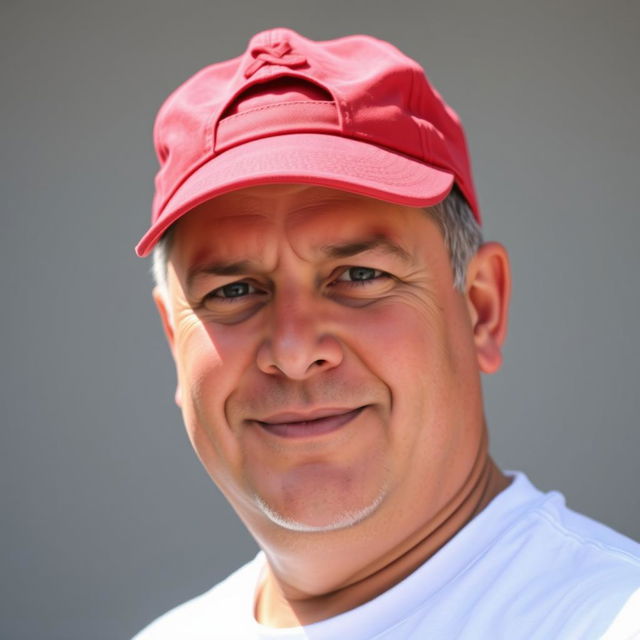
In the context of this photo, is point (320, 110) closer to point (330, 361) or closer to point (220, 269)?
point (220, 269)

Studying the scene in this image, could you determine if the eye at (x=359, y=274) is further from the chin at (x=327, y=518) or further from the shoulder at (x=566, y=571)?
the shoulder at (x=566, y=571)

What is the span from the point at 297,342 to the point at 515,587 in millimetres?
553

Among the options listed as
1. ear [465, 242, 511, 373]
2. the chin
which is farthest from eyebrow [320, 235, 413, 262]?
the chin

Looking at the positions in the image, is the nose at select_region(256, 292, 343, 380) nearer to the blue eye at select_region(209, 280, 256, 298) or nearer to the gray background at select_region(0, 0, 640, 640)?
the blue eye at select_region(209, 280, 256, 298)

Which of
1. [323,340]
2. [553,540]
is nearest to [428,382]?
[323,340]

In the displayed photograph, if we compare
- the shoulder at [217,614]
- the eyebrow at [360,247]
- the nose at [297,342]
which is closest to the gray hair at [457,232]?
the eyebrow at [360,247]

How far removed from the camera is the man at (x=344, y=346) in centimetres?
177

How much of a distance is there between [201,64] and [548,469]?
2135mm

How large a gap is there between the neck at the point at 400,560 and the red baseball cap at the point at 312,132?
1.85ft

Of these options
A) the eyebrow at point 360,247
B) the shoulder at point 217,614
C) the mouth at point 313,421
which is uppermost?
the eyebrow at point 360,247

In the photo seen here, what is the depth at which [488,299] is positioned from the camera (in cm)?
207

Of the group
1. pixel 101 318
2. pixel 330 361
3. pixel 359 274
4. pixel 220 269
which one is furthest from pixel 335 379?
pixel 101 318

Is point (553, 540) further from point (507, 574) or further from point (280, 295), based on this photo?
point (280, 295)

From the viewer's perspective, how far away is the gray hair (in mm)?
1934
